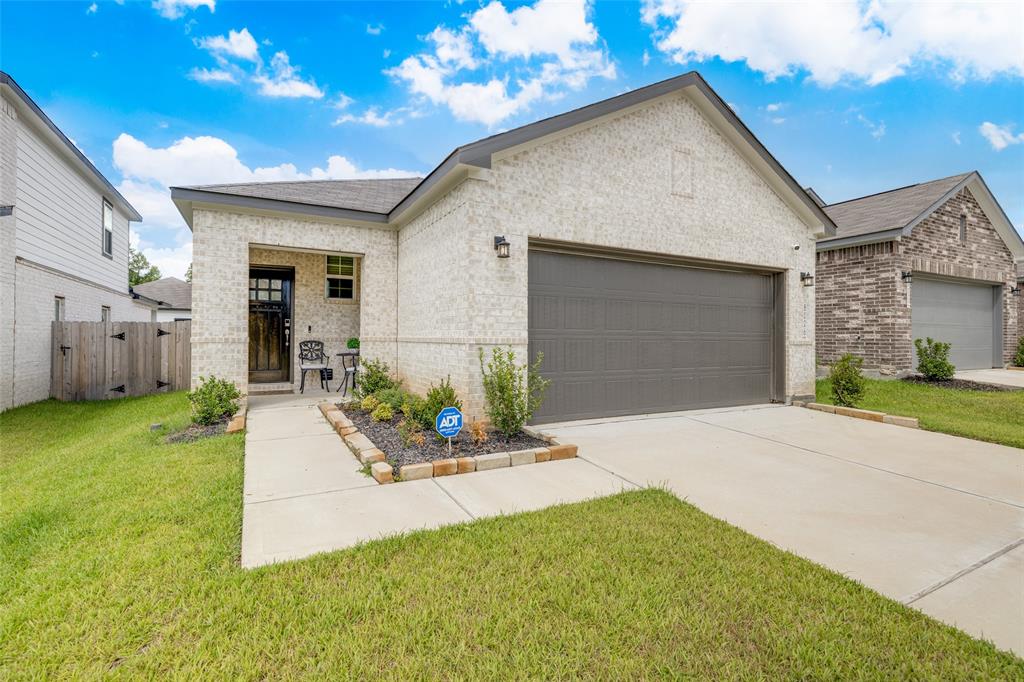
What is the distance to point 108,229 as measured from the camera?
12945mm

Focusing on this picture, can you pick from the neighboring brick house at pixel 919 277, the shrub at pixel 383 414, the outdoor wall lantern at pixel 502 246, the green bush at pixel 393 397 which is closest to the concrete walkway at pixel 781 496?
the shrub at pixel 383 414

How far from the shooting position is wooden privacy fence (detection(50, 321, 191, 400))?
30.0 ft

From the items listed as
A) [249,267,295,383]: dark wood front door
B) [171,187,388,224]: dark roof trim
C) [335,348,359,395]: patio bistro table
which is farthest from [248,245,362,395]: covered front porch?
[171,187,388,224]: dark roof trim

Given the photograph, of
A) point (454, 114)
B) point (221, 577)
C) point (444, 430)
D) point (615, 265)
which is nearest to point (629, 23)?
point (615, 265)

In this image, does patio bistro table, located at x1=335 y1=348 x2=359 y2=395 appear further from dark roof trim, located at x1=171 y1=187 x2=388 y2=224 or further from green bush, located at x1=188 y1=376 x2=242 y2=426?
dark roof trim, located at x1=171 y1=187 x2=388 y2=224

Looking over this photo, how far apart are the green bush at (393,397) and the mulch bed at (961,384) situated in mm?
11229

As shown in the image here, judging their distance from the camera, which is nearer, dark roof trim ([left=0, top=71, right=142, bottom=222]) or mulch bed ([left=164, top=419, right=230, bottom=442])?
mulch bed ([left=164, top=419, right=230, bottom=442])

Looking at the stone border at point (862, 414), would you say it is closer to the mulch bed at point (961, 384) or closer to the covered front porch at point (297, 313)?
the mulch bed at point (961, 384)

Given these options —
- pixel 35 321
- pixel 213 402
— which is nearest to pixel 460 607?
pixel 213 402

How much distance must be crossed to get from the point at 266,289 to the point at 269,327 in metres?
0.81

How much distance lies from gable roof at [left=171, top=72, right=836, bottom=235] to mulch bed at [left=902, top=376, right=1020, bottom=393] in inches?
179

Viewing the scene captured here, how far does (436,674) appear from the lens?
1.77 metres

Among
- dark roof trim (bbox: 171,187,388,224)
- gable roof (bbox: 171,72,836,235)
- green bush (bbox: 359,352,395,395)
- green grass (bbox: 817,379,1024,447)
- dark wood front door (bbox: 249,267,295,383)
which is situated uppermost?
gable roof (bbox: 171,72,836,235)

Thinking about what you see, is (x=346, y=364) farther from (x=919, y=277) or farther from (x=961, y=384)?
(x=919, y=277)
